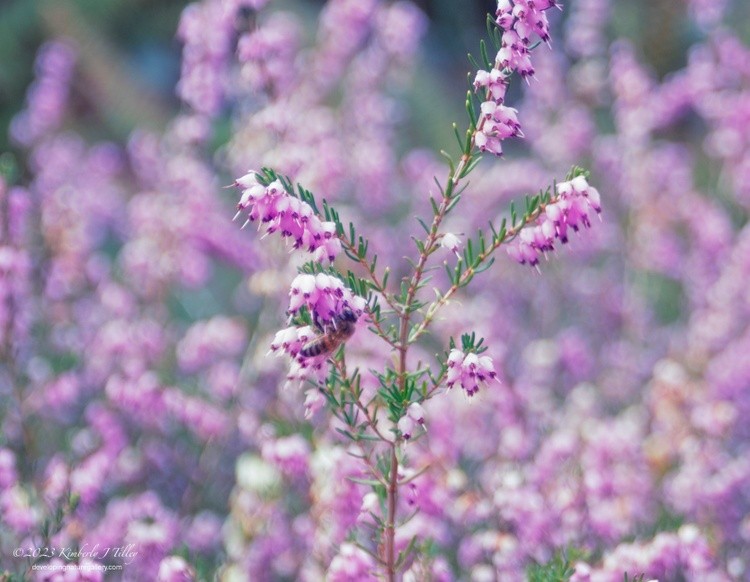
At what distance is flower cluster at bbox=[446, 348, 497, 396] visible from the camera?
6.44ft

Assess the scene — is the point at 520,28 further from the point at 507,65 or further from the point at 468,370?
the point at 468,370

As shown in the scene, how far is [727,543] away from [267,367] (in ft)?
7.63

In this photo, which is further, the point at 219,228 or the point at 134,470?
the point at 219,228

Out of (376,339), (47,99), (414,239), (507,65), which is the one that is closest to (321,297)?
(414,239)

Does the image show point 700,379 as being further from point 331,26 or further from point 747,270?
point 331,26

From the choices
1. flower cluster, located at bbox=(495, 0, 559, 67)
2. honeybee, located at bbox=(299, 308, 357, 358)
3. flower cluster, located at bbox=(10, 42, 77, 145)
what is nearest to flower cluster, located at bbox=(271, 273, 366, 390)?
honeybee, located at bbox=(299, 308, 357, 358)

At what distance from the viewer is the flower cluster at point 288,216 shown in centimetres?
193

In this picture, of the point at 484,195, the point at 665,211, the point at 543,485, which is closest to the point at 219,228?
the point at 484,195

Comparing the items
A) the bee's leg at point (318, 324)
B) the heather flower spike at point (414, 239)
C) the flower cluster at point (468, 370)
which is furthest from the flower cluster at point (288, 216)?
the flower cluster at point (468, 370)

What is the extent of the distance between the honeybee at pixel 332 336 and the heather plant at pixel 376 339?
0.03ft

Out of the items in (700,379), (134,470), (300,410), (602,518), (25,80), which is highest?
(25,80)

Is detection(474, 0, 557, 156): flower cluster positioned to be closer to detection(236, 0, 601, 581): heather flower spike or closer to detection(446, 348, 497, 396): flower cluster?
detection(236, 0, 601, 581): heather flower spike

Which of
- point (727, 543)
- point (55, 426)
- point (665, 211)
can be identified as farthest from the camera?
point (665, 211)

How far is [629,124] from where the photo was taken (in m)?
6.07
